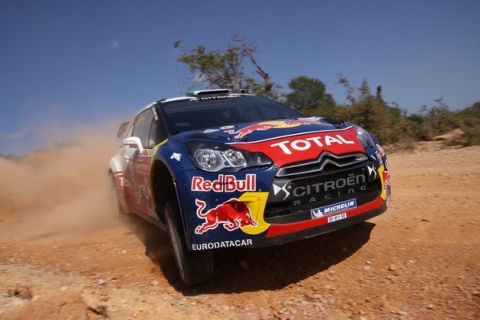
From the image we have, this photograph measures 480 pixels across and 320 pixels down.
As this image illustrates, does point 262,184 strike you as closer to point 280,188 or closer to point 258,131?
point 280,188

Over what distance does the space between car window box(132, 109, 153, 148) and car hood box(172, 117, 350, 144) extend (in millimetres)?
851

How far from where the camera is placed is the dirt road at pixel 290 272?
9.12 feet

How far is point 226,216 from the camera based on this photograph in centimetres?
292

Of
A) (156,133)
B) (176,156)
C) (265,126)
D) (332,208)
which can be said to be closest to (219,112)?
(156,133)

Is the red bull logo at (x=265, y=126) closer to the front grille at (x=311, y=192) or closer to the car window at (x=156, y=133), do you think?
the front grille at (x=311, y=192)

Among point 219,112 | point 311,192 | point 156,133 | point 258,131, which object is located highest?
point 219,112

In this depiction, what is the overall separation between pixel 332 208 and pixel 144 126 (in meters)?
2.62

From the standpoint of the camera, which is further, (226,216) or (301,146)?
(301,146)

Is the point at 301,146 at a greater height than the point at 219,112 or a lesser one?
lesser

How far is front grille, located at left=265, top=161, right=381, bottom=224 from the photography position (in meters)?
2.90

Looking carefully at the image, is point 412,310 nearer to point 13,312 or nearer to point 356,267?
point 356,267

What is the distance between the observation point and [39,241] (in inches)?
213

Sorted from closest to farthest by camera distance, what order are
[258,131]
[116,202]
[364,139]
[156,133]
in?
[258,131] < [364,139] < [156,133] < [116,202]

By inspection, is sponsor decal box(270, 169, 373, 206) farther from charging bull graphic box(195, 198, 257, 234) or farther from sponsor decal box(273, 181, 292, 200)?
charging bull graphic box(195, 198, 257, 234)
